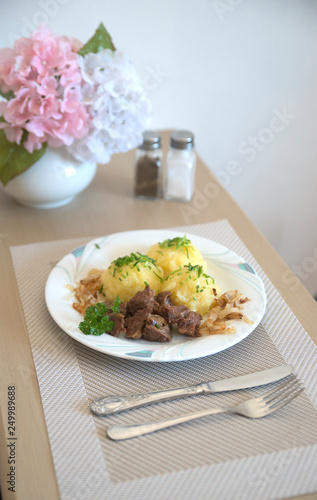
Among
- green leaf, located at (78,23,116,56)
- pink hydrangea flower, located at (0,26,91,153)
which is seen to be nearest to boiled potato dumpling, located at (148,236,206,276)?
pink hydrangea flower, located at (0,26,91,153)

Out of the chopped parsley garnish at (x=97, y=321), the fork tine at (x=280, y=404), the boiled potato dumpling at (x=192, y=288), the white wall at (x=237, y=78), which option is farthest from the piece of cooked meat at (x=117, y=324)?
the white wall at (x=237, y=78)

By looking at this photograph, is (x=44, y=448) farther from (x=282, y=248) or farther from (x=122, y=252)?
(x=282, y=248)

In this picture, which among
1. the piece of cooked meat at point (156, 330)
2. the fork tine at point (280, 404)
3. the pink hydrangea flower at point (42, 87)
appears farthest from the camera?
the pink hydrangea flower at point (42, 87)

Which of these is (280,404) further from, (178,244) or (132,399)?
(178,244)

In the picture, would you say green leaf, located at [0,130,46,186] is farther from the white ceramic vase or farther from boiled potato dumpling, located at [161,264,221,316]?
boiled potato dumpling, located at [161,264,221,316]

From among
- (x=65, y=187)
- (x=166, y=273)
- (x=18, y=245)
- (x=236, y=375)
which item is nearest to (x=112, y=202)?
(x=65, y=187)

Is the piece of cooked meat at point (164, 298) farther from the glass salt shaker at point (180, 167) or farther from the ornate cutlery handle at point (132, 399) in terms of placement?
the glass salt shaker at point (180, 167)
